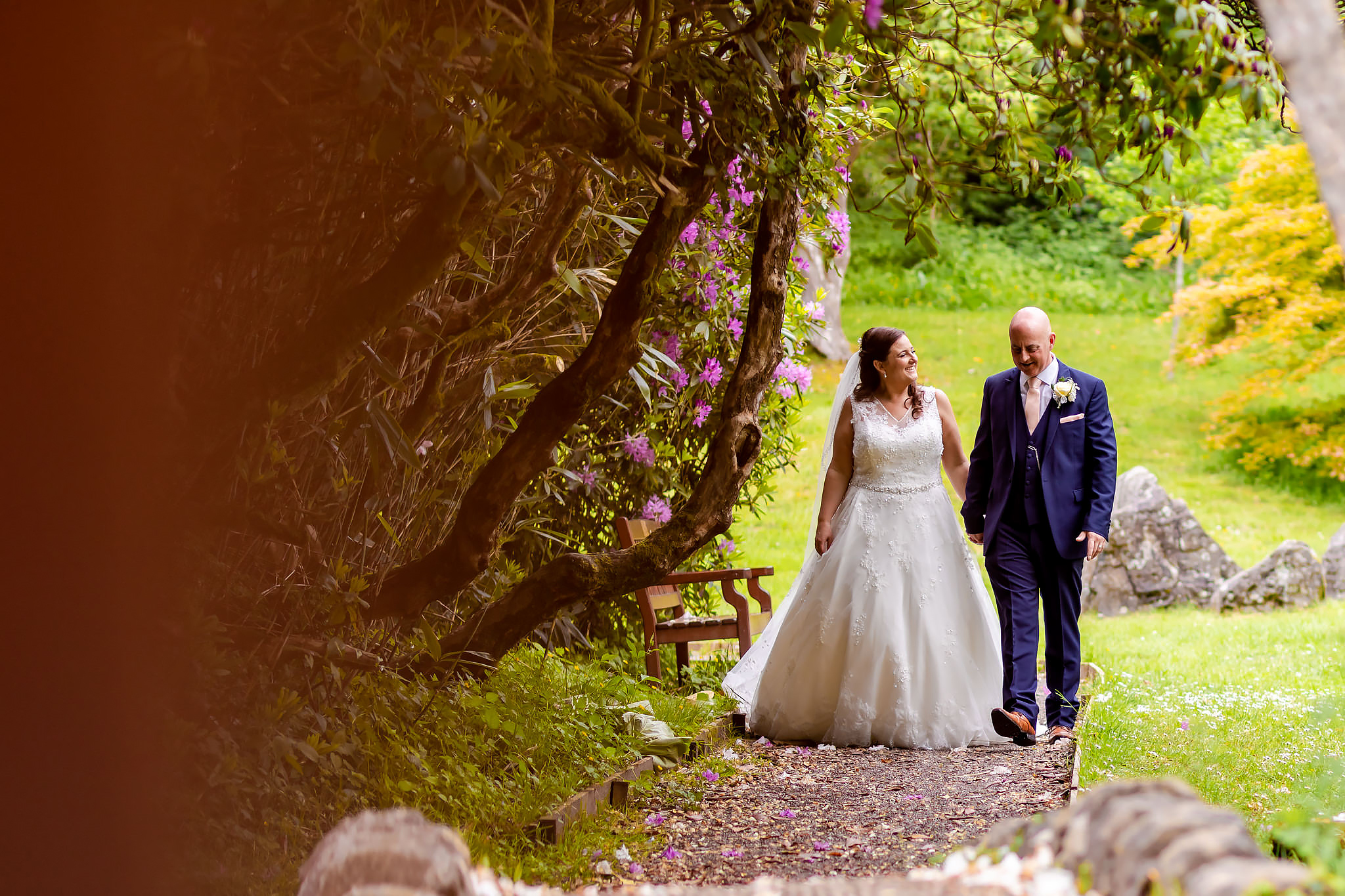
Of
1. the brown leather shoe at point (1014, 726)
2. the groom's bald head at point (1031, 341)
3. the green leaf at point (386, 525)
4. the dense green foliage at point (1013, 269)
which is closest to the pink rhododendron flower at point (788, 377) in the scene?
the groom's bald head at point (1031, 341)

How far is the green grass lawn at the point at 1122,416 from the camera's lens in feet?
47.7

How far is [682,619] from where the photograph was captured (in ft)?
23.0

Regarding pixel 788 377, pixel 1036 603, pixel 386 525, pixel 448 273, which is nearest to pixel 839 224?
pixel 788 377

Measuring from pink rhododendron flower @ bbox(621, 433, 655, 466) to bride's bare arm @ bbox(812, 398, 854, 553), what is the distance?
1.02 m

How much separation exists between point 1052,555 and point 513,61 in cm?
434

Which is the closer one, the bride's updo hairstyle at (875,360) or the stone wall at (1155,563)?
the bride's updo hairstyle at (875,360)

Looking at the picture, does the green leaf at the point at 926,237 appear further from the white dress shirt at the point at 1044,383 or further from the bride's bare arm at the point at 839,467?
the bride's bare arm at the point at 839,467

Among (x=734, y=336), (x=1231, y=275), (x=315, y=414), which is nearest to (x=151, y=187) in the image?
(x=315, y=414)

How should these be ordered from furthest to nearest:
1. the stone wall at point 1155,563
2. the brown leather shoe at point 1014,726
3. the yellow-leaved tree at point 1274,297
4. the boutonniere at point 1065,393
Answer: the yellow-leaved tree at point 1274,297
the stone wall at point 1155,563
the boutonniere at point 1065,393
the brown leather shoe at point 1014,726

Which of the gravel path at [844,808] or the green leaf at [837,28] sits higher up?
the green leaf at [837,28]

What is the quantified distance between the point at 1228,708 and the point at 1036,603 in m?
1.30

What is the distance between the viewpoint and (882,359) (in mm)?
6672

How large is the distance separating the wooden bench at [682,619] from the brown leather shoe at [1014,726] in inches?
55.7

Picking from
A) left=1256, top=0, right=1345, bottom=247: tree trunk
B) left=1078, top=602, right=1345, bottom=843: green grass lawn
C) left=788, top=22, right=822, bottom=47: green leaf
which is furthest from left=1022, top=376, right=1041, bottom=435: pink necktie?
left=1256, top=0, right=1345, bottom=247: tree trunk
